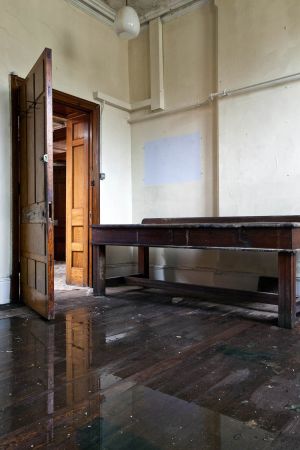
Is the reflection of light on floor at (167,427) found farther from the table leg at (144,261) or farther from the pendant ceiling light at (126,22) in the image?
the pendant ceiling light at (126,22)

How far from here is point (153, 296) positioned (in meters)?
3.69

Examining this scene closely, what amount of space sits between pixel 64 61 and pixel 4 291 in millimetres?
2725

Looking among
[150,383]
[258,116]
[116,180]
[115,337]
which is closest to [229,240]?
[115,337]

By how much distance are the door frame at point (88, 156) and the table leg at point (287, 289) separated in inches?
98.9

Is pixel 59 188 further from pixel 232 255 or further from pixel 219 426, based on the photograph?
pixel 219 426

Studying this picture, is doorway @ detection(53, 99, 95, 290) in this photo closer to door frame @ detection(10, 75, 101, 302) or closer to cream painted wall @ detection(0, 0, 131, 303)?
door frame @ detection(10, 75, 101, 302)

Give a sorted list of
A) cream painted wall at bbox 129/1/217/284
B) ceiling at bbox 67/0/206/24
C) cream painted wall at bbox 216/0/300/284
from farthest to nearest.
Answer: ceiling at bbox 67/0/206/24 → cream painted wall at bbox 129/1/217/284 → cream painted wall at bbox 216/0/300/284

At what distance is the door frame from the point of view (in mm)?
3490

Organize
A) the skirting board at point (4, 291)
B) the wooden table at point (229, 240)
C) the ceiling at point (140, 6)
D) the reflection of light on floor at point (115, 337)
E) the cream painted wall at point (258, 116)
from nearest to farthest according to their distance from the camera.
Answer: the reflection of light on floor at point (115, 337) → the wooden table at point (229, 240) → the skirting board at point (4, 291) → the cream painted wall at point (258, 116) → the ceiling at point (140, 6)

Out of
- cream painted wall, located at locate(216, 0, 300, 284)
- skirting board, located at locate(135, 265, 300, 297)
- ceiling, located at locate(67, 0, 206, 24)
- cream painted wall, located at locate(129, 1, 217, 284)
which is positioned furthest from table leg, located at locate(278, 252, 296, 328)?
ceiling, located at locate(67, 0, 206, 24)

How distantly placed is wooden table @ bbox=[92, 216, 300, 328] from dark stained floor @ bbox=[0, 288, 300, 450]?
27cm

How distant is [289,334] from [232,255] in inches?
63.6

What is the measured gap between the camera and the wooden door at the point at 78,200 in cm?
442

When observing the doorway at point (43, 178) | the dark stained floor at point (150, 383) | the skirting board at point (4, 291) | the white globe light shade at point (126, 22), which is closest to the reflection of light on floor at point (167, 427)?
the dark stained floor at point (150, 383)
